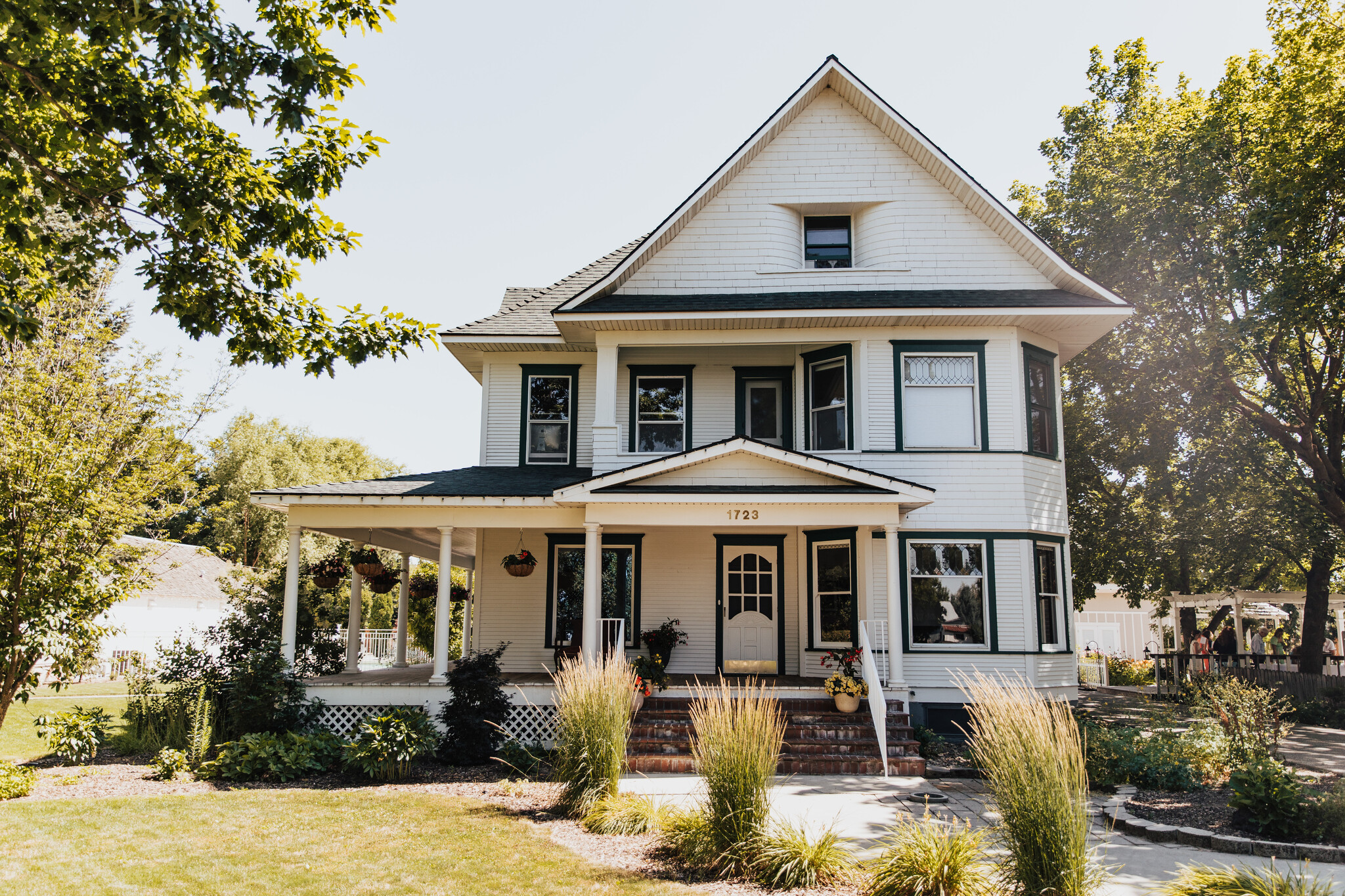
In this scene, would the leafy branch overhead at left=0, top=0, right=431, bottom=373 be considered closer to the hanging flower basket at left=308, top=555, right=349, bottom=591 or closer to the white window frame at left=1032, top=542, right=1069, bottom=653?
the hanging flower basket at left=308, top=555, right=349, bottom=591

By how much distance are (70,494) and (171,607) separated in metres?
26.6

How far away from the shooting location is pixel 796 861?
6.61 meters

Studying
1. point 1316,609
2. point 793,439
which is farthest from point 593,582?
point 1316,609

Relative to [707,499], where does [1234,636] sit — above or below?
below

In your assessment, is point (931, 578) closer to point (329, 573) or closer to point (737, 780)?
point (737, 780)

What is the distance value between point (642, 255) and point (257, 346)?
8190 millimetres

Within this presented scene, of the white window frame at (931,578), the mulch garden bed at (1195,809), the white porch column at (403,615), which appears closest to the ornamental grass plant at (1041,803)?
the mulch garden bed at (1195,809)

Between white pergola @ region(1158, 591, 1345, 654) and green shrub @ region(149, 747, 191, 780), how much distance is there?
915 inches

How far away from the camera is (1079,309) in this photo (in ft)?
46.7

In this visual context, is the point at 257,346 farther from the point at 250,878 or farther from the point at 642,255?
the point at 642,255

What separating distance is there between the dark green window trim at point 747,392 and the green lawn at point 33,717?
455 inches

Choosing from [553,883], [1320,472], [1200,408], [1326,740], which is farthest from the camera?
[1200,408]

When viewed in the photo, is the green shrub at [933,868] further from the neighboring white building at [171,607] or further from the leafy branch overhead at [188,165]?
the neighboring white building at [171,607]

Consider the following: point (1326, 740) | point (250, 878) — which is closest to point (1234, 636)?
point (1326, 740)
